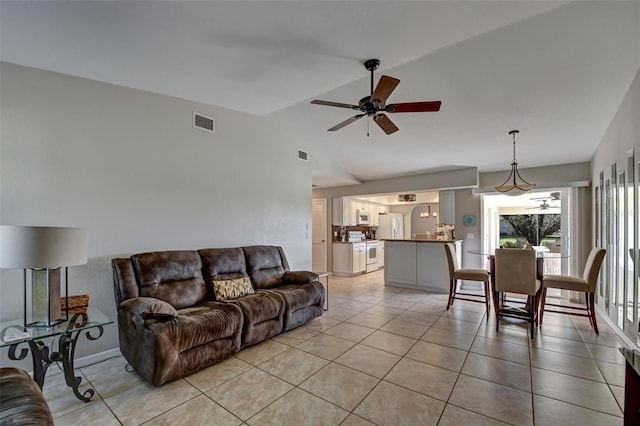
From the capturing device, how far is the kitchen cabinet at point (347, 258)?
7.05 metres

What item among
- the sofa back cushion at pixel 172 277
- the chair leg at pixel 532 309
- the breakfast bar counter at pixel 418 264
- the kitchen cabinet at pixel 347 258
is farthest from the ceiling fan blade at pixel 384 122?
the kitchen cabinet at pixel 347 258

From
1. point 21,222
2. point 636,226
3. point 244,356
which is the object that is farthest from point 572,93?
point 21,222

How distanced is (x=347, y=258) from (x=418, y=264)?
74.0 inches

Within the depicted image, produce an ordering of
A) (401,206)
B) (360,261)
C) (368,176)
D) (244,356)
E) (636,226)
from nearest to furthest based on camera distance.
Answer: (636,226) < (244,356) < (368,176) < (360,261) < (401,206)

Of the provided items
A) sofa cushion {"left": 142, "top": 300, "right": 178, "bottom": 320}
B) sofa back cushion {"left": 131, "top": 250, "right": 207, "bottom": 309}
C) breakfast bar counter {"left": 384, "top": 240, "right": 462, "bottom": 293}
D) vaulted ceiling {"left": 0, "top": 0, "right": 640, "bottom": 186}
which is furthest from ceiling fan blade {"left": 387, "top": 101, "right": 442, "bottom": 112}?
breakfast bar counter {"left": 384, "top": 240, "right": 462, "bottom": 293}

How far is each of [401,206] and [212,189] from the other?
312 inches

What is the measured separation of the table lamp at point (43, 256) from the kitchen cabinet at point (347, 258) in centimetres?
548

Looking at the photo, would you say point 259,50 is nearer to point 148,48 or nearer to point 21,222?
point 148,48

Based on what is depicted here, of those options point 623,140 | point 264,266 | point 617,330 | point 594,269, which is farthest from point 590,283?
point 264,266

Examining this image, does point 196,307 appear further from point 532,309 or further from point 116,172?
point 532,309

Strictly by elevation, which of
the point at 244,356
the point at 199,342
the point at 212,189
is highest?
the point at 212,189

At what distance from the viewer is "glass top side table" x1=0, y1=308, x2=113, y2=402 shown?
6.28 feet

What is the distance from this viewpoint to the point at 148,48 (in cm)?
228

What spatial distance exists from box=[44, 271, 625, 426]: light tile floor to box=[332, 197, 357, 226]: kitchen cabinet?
387 centimetres
